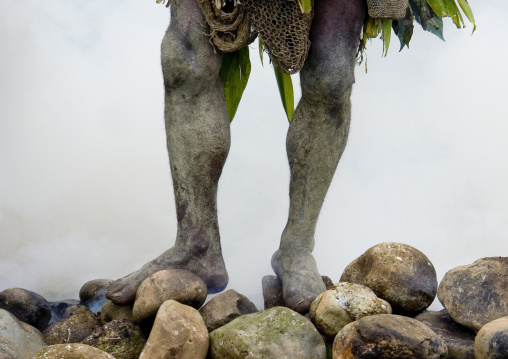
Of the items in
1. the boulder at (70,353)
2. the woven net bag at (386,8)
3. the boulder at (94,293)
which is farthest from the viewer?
the boulder at (94,293)

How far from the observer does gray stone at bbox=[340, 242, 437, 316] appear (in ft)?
9.07

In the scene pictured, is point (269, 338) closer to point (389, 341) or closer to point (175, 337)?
point (175, 337)

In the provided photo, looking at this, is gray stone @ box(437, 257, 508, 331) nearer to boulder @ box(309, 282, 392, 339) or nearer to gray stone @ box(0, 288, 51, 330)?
boulder @ box(309, 282, 392, 339)

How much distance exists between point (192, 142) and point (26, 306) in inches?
34.7

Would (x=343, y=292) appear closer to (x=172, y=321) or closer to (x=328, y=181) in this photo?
(x=172, y=321)

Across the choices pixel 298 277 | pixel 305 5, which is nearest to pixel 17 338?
pixel 298 277

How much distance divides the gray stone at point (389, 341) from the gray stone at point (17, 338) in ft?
3.45

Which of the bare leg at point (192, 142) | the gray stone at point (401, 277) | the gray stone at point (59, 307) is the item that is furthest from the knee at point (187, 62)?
the gray stone at point (59, 307)

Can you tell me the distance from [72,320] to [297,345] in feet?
3.19

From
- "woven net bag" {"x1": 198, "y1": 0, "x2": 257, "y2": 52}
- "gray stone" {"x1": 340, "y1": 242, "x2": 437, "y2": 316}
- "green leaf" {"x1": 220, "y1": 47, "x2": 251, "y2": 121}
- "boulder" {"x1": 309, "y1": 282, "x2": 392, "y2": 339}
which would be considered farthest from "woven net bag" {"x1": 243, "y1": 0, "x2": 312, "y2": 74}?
"boulder" {"x1": 309, "y1": 282, "x2": 392, "y2": 339}

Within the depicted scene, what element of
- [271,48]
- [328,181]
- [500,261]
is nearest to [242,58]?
[271,48]

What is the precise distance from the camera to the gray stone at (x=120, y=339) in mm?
2719

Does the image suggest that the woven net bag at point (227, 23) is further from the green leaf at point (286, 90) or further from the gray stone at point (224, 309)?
the gray stone at point (224, 309)

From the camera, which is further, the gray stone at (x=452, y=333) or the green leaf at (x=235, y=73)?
the green leaf at (x=235, y=73)
